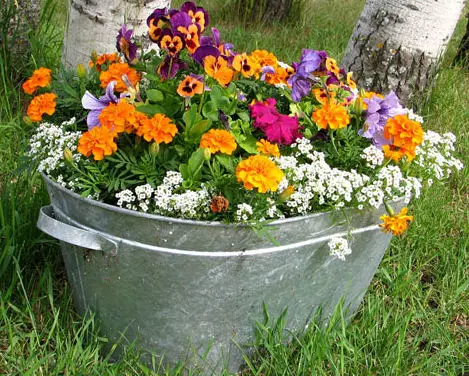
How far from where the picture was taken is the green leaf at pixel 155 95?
1448 millimetres

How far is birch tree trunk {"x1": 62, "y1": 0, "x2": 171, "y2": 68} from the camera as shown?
86.0 inches

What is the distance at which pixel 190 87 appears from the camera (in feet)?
4.59

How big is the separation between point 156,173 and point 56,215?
1.05ft

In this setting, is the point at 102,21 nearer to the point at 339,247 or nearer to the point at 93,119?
the point at 93,119

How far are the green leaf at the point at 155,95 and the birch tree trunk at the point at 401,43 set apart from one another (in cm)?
149

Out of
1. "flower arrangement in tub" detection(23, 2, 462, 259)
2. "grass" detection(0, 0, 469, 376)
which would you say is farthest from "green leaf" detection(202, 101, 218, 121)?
"grass" detection(0, 0, 469, 376)

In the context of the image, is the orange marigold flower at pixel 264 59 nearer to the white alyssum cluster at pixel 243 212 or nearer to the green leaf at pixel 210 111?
the green leaf at pixel 210 111

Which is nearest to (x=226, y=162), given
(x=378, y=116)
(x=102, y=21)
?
(x=378, y=116)

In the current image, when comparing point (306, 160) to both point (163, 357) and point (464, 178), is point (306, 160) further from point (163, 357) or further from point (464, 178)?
point (464, 178)

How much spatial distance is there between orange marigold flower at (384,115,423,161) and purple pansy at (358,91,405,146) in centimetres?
6

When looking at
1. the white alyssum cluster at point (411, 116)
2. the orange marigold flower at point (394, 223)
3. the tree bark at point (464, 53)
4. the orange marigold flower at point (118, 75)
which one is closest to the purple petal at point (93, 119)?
the orange marigold flower at point (118, 75)

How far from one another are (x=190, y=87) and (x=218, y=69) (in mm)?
100

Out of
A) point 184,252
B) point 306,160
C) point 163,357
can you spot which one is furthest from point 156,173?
point 163,357

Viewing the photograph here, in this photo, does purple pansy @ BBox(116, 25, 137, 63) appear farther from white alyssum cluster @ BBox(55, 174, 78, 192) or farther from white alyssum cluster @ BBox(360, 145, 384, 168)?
white alyssum cluster @ BBox(360, 145, 384, 168)
